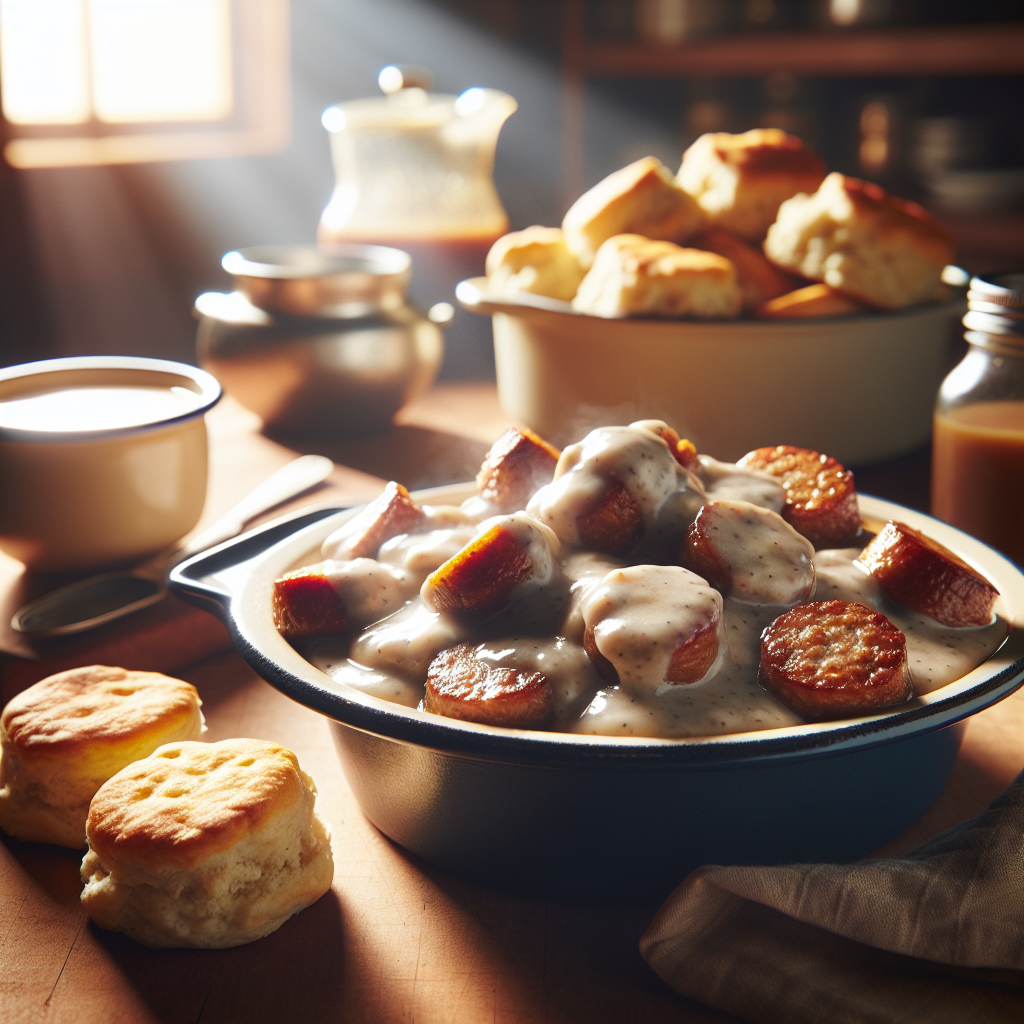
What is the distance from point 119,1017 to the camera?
0.69 m

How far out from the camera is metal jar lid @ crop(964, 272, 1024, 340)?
4.14 feet

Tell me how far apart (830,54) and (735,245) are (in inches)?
69.1

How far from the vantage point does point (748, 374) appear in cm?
154

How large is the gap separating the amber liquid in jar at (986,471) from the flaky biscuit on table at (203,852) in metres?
0.95

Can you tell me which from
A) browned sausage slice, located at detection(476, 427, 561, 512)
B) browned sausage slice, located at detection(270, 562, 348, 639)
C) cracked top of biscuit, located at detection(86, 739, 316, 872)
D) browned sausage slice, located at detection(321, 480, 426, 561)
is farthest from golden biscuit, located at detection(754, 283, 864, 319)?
cracked top of biscuit, located at detection(86, 739, 316, 872)

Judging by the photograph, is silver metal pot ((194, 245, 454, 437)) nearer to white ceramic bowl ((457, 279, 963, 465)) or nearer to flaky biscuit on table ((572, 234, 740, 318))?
white ceramic bowl ((457, 279, 963, 465))

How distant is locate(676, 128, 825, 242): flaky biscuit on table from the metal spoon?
82cm

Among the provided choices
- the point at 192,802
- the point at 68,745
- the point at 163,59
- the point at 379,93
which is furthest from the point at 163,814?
the point at 379,93

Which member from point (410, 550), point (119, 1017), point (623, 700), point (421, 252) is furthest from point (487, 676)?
point (421, 252)

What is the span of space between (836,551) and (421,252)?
1.35m

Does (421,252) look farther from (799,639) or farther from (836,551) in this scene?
(799,639)

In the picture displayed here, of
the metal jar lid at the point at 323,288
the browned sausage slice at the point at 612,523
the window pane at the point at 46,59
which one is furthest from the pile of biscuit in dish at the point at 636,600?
the window pane at the point at 46,59

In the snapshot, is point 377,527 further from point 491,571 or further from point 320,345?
point 320,345

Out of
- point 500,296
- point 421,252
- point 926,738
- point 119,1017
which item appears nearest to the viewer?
point 119,1017
